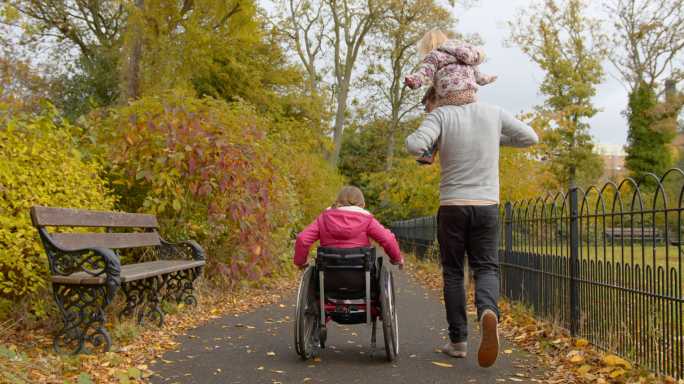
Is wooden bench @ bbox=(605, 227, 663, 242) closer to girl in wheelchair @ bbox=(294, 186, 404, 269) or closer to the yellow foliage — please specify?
the yellow foliage

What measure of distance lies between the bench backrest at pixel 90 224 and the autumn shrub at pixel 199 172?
2.41ft

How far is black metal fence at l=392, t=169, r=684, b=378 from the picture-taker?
4137 millimetres

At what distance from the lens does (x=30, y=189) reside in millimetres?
5879

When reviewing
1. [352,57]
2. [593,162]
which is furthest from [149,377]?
[593,162]

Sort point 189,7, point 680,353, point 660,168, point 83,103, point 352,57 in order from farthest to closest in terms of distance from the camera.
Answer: point 660,168 → point 352,57 → point 83,103 → point 189,7 → point 680,353

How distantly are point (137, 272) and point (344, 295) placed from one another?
1.85 m

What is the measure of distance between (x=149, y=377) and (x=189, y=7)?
14.9 m

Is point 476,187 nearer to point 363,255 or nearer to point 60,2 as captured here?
point 363,255

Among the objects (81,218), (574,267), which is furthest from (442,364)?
(81,218)

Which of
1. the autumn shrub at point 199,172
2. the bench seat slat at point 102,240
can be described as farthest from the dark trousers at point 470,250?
the autumn shrub at point 199,172

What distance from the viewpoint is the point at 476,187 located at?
468cm

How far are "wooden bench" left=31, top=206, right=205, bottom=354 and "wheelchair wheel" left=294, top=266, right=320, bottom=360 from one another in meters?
1.40

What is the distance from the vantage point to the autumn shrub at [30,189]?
5.54 meters

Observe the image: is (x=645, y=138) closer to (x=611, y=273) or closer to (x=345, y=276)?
(x=611, y=273)
